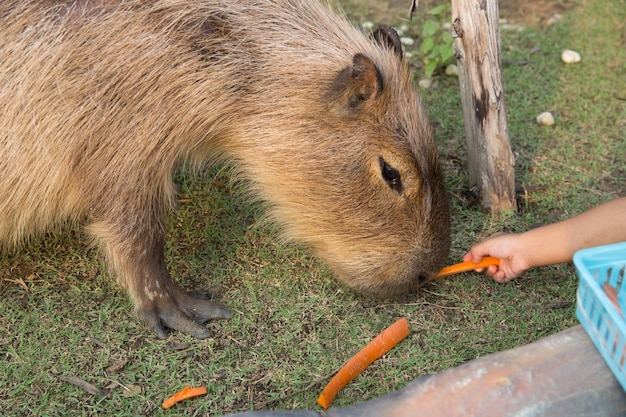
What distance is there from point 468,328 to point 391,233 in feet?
1.99

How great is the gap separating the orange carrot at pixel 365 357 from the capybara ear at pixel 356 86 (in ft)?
3.27

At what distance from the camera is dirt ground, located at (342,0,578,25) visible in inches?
237

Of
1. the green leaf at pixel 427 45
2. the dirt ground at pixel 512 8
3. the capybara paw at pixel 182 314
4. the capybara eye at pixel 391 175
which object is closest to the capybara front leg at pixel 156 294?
the capybara paw at pixel 182 314

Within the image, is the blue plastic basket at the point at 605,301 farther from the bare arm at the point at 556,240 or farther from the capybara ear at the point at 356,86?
the capybara ear at the point at 356,86

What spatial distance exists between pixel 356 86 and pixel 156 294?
1342 mm

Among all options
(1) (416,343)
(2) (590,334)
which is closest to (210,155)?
(1) (416,343)

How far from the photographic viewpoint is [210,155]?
12.3ft

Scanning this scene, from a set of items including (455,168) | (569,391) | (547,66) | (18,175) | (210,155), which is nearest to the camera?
(569,391)

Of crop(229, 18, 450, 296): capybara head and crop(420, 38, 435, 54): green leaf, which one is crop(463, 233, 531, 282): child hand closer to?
crop(229, 18, 450, 296): capybara head

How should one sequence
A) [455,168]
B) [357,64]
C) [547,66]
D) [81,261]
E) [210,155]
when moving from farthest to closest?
1. [547,66]
2. [455,168]
3. [81,261]
4. [210,155]
5. [357,64]

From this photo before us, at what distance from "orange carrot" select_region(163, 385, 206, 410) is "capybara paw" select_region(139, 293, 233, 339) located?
1.12ft

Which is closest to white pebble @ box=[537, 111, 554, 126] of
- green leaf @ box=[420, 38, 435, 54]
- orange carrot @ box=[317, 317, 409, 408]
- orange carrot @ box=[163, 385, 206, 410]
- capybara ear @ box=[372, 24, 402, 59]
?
green leaf @ box=[420, 38, 435, 54]

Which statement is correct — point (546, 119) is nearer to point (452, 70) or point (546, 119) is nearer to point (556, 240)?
point (452, 70)

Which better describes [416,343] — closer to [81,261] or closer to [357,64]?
[357,64]
